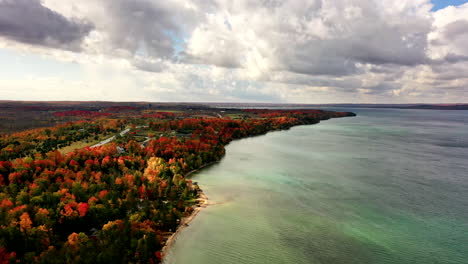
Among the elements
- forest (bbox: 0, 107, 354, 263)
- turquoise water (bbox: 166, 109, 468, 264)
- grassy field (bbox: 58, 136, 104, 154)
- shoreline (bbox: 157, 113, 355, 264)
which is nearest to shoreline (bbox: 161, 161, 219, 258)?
shoreline (bbox: 157, 113, 355, 264)

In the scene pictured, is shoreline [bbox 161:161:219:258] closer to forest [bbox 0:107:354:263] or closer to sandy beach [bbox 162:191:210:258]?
sandy beach [bbox 162:191:210:258]

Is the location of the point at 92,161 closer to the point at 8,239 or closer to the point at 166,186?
the point at 166,186

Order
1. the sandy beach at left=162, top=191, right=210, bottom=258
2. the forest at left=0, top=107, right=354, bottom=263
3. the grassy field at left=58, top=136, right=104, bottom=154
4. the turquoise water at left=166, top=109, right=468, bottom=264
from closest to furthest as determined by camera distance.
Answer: the forest at left=0, top=107, right=354, bottom=263, the turquoise water at left=166, top=109, right=468, bottom=264, the sandy beach at left=162, top=191, right=210, bottom=258, the grassy field at left=58, top=136, right=104, bottom=154

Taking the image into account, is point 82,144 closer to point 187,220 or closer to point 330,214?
point 187,220

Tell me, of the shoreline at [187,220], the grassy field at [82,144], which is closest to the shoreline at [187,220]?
the shoreline at [187,220]

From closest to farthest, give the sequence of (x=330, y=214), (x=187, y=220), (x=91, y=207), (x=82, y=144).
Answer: (x=91, y=207), (x=187, y=220), (x=330, y=214), (x=82, y=144)

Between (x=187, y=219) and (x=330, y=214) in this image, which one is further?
(x=330, y=214)

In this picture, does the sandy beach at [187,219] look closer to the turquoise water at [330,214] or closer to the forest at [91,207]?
the forest at [91,207]

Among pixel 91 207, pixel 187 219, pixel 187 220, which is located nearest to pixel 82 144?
pixel 91 207
